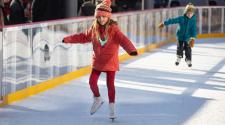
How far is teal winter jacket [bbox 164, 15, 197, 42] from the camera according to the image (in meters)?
12.6

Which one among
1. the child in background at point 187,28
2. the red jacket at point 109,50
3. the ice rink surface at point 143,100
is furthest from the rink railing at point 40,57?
Answer: the child in background at point 187,28

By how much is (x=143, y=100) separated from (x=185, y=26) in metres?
4.15

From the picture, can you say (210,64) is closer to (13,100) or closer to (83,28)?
(83,28)

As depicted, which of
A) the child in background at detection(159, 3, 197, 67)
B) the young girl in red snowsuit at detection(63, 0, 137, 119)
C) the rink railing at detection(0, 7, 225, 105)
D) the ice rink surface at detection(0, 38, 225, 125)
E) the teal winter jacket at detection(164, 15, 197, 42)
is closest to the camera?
the young girl in red snowsuit at detection(63, 0, 137, 119)

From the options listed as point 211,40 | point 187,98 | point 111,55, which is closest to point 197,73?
point 187,98

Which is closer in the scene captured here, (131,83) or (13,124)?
(13,124)

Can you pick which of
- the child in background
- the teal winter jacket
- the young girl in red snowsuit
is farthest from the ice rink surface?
the teal winter jacket

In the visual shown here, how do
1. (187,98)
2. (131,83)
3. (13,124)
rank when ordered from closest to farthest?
1. (13,124)
2. (187,98)
3. (131,83)

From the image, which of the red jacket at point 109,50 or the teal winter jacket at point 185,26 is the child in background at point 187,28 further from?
the red jacket at point 109,50

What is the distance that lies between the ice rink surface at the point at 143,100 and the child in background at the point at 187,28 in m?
0.43

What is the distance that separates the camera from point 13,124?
273 inches

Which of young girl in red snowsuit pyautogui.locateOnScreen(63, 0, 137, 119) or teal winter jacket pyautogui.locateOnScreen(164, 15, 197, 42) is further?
teal winter jacket pyautogui.locateOnScreen(164, 15, 197, 42)

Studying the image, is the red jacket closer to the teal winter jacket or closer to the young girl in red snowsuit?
the young girl in red snowsuit

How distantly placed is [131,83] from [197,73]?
2.03 m
